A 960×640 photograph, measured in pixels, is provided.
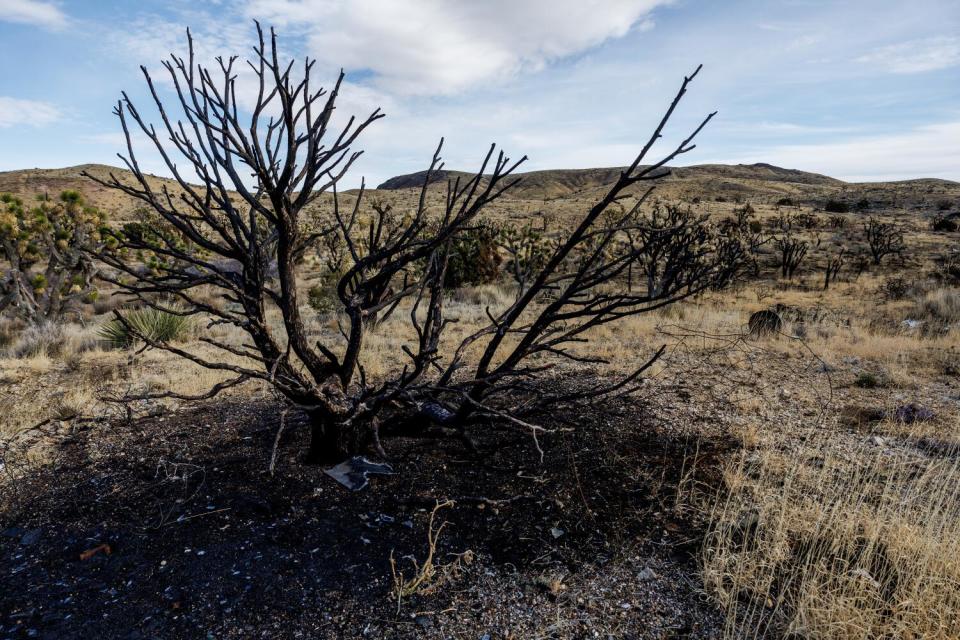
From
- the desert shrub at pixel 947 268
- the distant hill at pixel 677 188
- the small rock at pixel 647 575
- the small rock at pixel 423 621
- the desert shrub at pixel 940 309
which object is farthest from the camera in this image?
the distant hill at pixel 677 188

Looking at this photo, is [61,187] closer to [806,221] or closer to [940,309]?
[806,221]

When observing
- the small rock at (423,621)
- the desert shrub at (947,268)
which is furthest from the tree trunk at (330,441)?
the desert shrub at (947,268)

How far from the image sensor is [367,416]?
11.9ft

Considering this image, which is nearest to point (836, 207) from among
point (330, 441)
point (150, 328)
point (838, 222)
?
point (838, 222)

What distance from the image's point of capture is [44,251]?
37.4ft

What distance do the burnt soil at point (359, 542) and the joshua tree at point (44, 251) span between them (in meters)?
9.11

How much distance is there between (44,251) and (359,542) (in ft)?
42.3

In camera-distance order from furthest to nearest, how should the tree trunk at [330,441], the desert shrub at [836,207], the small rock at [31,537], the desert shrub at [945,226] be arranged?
the desert shrub at [836,207], the desert shrub at [945,226], the tree trunk at [330,441], the small rock at [31,537]

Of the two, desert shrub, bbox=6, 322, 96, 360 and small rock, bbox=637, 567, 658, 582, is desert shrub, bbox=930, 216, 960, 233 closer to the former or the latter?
small rock, bbox=637, 567, 658, 582

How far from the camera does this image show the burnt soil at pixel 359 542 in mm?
2564

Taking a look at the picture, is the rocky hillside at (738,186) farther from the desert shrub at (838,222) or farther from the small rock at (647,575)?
the small rock at (647,575)

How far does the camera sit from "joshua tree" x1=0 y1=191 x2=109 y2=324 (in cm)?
1072

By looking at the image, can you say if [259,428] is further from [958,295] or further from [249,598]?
[958,295]

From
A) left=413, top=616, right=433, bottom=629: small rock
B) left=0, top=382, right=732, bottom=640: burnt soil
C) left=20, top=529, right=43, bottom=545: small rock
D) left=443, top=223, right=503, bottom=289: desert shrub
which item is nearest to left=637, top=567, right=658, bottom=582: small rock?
left=0, top=382, right=732, bottom=640: burnt soil
